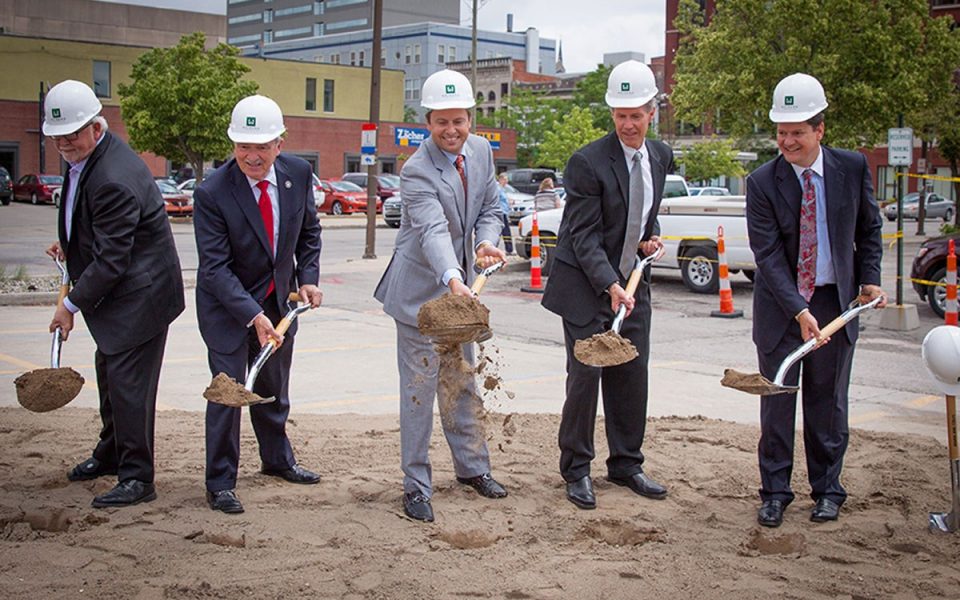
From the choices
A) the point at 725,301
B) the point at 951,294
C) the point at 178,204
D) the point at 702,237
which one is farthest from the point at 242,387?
the point at 178,204

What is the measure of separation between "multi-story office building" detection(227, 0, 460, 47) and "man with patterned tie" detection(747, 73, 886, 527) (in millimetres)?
134724

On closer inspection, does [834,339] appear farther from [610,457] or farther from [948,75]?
[948,75]

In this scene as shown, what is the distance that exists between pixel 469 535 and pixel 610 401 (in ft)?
4.31

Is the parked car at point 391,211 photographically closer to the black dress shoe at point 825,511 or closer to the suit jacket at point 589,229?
the suit jacket at point 589,229

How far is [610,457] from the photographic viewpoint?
21.3ft

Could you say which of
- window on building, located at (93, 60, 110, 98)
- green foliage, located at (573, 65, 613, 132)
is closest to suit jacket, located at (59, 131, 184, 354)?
window on building, located at (93, 60, 110, 98)

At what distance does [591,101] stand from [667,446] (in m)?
90.6

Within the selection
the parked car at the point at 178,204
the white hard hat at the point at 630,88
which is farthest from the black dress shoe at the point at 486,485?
the parked car at the point at 178,204

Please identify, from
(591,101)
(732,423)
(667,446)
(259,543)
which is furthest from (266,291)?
(591,101)

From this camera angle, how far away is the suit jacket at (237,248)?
5.88 meters

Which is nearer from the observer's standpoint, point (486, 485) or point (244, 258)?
point (244, 258)

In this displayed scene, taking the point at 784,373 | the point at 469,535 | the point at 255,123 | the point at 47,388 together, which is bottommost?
the point at 469,535

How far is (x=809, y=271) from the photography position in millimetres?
5859

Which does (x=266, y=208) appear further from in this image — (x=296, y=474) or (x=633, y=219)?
(x=633, y=219)
